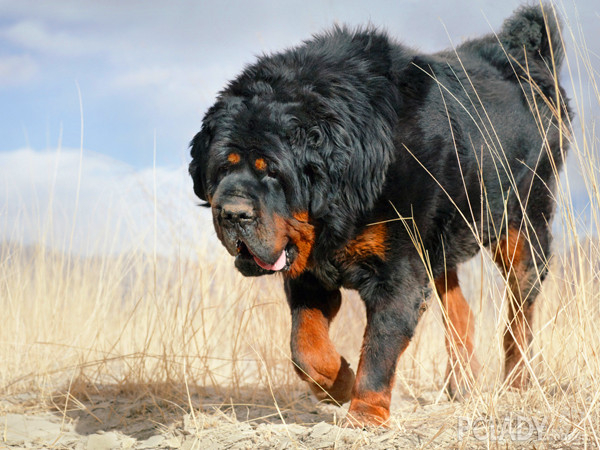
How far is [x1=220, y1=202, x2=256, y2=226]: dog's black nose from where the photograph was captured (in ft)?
8.59

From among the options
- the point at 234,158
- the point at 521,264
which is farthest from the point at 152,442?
the point at 521,264

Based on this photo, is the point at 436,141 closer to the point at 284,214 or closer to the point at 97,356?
the point at 284,214

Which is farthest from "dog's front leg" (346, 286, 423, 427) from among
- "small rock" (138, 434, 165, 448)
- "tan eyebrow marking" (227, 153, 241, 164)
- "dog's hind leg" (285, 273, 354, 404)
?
"small rock" (138, 434, 165, 448)

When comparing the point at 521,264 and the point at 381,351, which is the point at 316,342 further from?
the point at 521,264

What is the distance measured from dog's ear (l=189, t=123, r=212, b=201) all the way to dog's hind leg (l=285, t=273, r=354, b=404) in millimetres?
626

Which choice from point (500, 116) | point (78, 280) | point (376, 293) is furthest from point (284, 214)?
point (78, 280)

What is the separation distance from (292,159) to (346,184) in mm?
283

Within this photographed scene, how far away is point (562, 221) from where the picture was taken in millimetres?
3104

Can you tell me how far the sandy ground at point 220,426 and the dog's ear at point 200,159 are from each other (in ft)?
3.54

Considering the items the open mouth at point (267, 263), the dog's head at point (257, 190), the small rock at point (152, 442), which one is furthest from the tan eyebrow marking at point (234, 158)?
the small rock at point (152, 442)

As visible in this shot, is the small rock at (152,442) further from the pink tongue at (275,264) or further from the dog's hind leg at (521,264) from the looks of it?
the dog's hind leg at (521,264)

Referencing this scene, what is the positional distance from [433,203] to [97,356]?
3.05m

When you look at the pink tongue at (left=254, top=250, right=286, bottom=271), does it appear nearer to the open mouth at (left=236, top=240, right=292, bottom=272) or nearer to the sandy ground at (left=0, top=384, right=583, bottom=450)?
the open mouth at (left=236, top=240, right=292, bottom=272)

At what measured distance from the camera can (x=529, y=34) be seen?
168 inches
